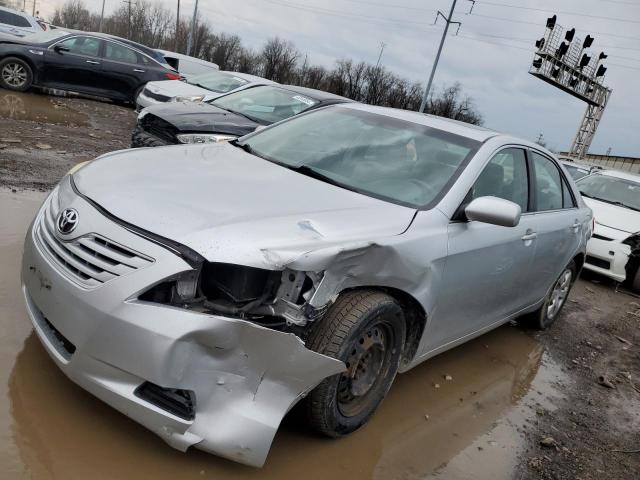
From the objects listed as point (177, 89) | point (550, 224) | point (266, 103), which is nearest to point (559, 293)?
point (550, 224)

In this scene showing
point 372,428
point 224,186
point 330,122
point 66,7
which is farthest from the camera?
point 66,7

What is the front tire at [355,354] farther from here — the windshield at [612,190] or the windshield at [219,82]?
the windshield at [219,82]

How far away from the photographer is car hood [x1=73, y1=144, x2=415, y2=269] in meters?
2.44

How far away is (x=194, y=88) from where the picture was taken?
11.6m

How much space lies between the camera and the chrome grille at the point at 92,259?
2361 mm

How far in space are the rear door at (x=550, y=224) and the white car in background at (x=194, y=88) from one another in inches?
243

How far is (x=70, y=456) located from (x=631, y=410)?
3978 mm

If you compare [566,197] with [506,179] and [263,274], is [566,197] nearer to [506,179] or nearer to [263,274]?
[506,179]

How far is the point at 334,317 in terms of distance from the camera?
268 centimetres

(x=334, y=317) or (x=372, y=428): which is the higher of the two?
(x=334, y=317)

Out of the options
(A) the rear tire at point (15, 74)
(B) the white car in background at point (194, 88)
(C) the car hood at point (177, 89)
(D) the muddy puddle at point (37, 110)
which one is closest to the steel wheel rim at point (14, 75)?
(A) the rear tire at point (15, 74)

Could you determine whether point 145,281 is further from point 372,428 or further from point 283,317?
point 372,428

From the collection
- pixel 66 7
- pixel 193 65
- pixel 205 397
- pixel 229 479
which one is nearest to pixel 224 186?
pixel 205 397

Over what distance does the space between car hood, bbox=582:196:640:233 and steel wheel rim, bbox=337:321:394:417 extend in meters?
6.83
